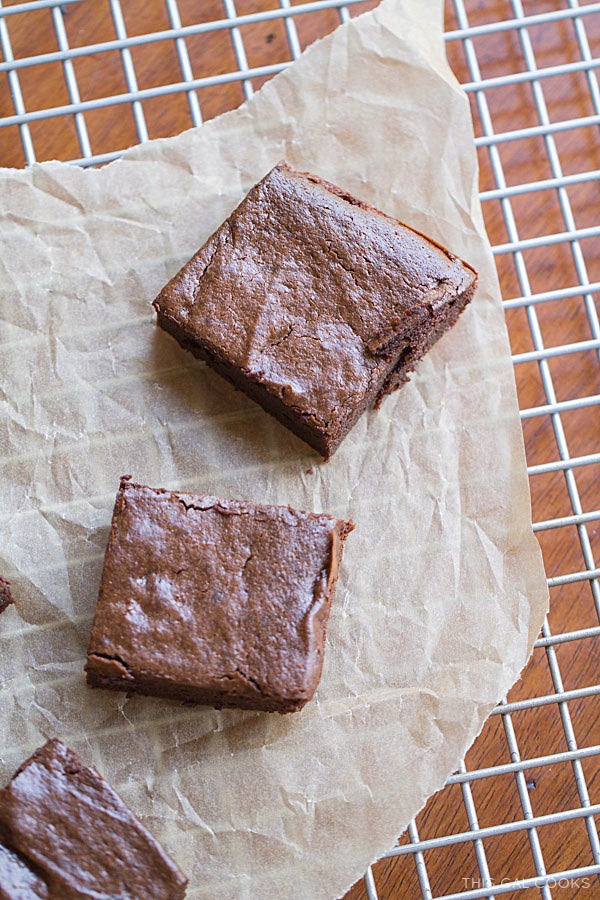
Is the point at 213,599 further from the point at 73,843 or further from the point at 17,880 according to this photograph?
the point at 17,880

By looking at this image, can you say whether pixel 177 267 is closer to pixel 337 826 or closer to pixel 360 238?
pixel 360 238

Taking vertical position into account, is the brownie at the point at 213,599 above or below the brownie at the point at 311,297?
below

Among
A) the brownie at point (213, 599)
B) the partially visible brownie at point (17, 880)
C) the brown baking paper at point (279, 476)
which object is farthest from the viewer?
the brown baking paper at point (279, 476)

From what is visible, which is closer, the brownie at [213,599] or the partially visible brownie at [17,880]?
the partially visible brownie at [17,880]

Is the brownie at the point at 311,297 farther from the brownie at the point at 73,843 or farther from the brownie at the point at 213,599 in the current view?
the brownie at the point at 73,843

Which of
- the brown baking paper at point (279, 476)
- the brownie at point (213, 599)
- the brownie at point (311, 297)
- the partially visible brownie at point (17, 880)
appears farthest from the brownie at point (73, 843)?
the brownie at point (311, 297)

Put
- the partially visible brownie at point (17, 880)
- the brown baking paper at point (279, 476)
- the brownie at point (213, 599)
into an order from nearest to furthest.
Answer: the partially visible brownie at point (17, 880), the brownie at point (213, 599), the brown baking paper at point (279, 476)
